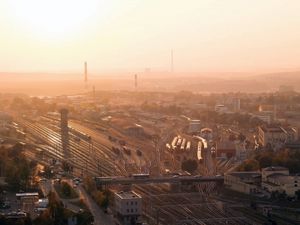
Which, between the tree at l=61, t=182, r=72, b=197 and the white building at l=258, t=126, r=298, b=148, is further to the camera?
the white building at l=258, t=126, r=298, b=148

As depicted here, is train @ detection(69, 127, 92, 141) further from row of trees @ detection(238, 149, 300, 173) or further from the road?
the road

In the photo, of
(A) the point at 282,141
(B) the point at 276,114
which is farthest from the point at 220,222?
(B) the point at 276,114

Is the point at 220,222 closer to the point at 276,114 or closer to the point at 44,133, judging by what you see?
the point at 44,133

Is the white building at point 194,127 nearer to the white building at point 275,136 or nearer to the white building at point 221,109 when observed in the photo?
the white building at point 275,136

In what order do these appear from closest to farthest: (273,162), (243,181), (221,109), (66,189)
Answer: (66,189)
(243,181)
(273,162)
(221,109)

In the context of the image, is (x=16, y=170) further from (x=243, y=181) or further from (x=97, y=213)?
(x=243, y=181)

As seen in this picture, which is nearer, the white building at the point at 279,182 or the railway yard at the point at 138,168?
the railway yard at the point at 138,168

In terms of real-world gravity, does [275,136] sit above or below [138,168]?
above

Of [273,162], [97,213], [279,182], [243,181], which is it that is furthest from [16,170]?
[273,162]

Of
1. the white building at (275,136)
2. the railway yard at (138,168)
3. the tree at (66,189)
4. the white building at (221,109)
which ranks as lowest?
the white building at (221,109)

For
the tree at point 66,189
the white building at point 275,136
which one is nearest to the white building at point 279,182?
the tree at point 66,189

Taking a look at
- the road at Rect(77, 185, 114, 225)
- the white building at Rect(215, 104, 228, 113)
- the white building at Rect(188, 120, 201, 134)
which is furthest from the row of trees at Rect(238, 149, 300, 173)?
the white building at Rect(215, 104, 228, 113)

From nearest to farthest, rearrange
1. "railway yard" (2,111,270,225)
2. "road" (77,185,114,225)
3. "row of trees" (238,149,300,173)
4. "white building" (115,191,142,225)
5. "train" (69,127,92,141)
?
"road" (77,185,114,225), "white building" (115,191,142,225), "railway yard" (2,111,270,225), "row of trees" (238,149,300,173), "train" (69,127,92,141)

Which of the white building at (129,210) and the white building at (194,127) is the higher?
the white building at (129,210)
